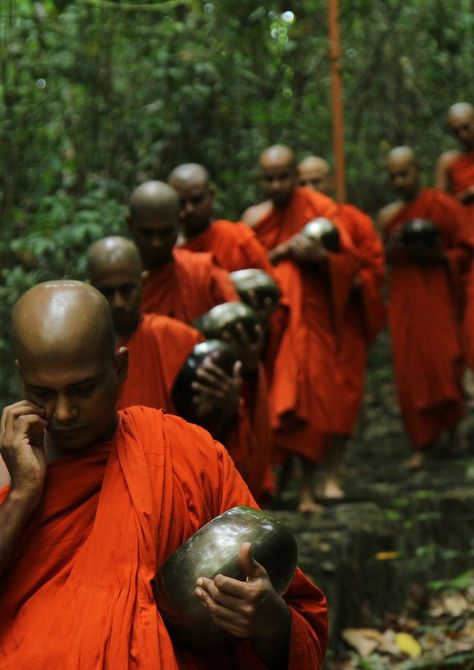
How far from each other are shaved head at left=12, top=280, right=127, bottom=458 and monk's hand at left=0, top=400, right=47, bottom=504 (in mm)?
41

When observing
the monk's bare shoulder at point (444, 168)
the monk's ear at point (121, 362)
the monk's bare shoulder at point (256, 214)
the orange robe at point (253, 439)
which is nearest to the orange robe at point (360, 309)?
the monk's bare shoulder at point (256, 214)

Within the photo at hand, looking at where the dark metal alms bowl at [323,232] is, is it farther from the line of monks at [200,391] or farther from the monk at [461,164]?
the monk at [461,164]

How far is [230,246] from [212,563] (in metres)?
4.10

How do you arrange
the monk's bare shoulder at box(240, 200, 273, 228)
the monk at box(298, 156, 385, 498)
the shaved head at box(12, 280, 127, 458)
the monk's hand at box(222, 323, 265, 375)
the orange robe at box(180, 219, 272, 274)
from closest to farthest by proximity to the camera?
the shaved head at box(12, 280, 127, 458) → the monk's hand at box(222, 323, 265, 375) → the orange robe at box(180, 219, 272, 274) → the monk's bare shoulder at box(240, 200, 273, 228) → the monk at box(298, 156, 385, 498)

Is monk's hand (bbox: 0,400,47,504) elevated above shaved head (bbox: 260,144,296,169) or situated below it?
above

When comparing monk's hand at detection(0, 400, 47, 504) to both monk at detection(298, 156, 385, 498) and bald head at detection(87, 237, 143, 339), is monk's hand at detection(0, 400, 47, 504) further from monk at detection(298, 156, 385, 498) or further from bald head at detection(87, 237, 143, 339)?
monk at detection(298, 156, 385, 498)

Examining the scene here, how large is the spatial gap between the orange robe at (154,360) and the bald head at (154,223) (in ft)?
2.46

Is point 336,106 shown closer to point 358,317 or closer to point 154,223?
point 358,317

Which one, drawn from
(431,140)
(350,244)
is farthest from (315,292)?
(431,140)

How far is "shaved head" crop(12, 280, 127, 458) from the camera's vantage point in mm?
3096


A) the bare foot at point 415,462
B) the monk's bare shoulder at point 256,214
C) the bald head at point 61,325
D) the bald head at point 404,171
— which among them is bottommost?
the bare foot at point 415,462

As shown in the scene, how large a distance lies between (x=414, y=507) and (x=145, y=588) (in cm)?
487

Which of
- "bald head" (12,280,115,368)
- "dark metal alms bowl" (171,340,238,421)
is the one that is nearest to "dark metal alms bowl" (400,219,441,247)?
"dark metal alms bowl" (171,340,238,421)

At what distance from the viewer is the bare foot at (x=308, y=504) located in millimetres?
7480
